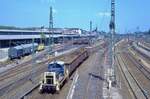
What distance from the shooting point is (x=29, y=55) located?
86562mm

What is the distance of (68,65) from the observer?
140 ft

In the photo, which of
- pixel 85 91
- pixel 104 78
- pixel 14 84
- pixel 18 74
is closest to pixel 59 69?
pixel 85 91

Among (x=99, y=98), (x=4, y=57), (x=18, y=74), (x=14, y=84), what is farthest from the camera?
(x=4, y=57)

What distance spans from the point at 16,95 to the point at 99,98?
7574 millimetres

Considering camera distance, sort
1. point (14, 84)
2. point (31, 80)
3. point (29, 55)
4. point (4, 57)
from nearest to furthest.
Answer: point (14, 84)
point (31, 80)
point (4, 57)
point (29, 55)

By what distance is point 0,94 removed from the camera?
33.6m

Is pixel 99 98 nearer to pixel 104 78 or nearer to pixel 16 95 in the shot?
pixel 16 95

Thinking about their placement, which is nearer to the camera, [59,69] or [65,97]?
[65,97]

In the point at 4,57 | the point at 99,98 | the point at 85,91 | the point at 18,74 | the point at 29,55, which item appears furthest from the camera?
the point at 29,55

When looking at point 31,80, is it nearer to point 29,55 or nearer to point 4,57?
point 4,57

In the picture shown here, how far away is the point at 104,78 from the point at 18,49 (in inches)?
1273

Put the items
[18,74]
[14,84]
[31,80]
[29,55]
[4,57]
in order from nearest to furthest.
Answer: [14,84], [31,80], [18,74], [4,57], [29,55]

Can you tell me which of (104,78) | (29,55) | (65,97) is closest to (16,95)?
(65,97)

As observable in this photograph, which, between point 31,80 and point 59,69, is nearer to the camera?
point 59,69
